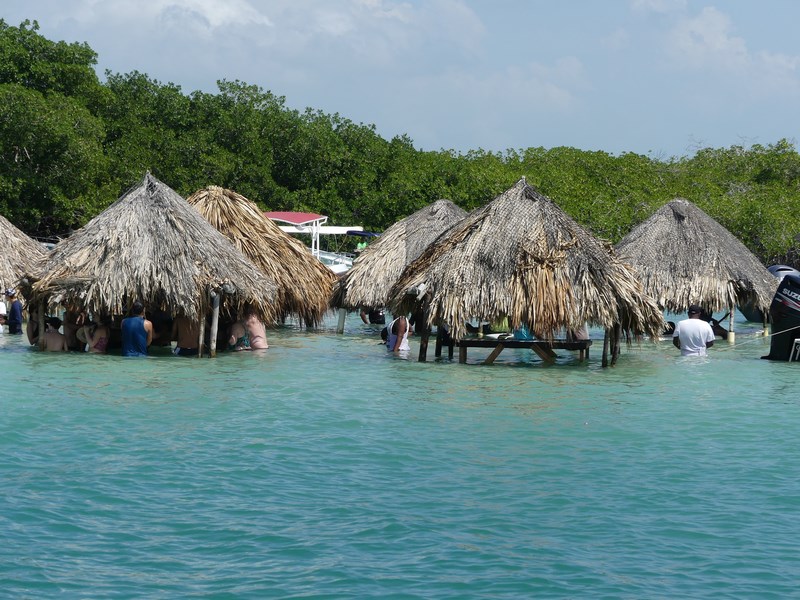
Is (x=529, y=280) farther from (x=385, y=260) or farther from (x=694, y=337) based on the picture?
(x=385, y=260)

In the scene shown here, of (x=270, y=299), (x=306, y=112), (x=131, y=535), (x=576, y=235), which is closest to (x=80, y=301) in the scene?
(x=270, y=299)

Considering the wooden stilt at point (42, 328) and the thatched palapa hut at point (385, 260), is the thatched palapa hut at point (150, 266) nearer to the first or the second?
the wooden stilt at point (42, 328)

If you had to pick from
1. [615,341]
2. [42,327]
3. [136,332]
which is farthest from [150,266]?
[615,341]

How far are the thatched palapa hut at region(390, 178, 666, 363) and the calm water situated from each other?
→ 3.19 feet

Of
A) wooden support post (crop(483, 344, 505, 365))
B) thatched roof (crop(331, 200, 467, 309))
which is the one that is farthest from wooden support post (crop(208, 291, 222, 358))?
thatched roof (crop(331, 200, 467, 309))

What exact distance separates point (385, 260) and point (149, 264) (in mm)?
7303

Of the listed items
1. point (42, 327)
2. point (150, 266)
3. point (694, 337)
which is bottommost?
point (42, 327)

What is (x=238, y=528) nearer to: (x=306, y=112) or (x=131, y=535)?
(x=131, y=535)

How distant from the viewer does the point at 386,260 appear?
79.8 ft

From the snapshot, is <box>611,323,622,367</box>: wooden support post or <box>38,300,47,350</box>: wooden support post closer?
<box>611,323,622,367</box>: wooden support post

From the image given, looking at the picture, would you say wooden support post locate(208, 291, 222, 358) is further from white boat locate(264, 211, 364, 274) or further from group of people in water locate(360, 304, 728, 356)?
white boat locate(264, 211, 364, 274)

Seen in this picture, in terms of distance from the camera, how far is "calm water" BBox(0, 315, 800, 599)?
7781 mm

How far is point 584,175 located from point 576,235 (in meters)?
28.4

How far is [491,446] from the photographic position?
11.8 m
